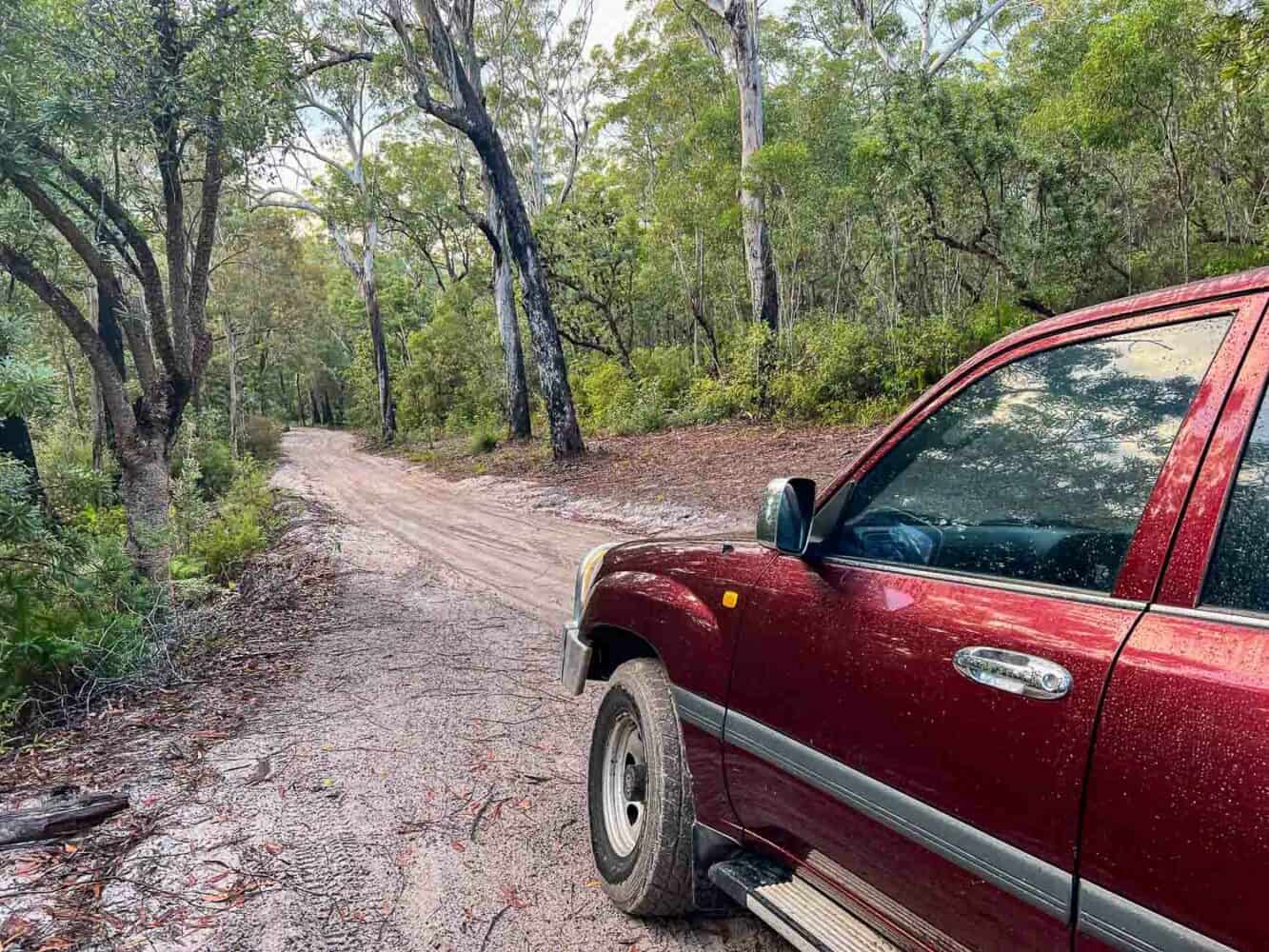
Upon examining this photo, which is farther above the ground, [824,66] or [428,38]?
[824,66]

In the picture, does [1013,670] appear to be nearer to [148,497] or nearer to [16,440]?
[16,440]

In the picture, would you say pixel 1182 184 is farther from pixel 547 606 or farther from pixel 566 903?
pixel 566 903

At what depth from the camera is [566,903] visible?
2.83m

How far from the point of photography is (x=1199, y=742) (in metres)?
1.19

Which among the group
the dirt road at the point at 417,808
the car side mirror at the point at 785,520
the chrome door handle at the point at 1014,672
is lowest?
the dirt road at the point at 417,808

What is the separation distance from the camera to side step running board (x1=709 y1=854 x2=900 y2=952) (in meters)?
1.83

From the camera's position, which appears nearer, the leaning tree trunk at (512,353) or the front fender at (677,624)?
the front fender at (677,624)

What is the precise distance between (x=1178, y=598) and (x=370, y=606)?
725 cm

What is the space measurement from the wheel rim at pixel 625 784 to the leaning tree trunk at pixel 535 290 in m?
14.2

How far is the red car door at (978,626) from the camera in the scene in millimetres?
1418

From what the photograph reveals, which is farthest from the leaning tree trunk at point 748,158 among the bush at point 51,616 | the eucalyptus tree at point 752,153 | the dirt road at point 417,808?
the bush at point 51,616

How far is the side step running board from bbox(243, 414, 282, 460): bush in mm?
29511

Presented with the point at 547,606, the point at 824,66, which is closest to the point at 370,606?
the point at 547,606

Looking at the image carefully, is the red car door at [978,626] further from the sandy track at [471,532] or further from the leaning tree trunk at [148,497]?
the leaning tree trunk at [148,497]
